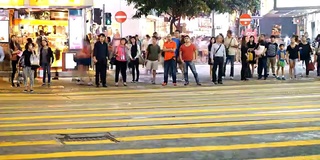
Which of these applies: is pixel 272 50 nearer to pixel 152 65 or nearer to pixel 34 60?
pixel 152 65

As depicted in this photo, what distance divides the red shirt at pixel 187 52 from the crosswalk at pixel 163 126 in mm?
2494

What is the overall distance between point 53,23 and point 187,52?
7738 mm

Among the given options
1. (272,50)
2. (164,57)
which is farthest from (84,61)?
(272,50)

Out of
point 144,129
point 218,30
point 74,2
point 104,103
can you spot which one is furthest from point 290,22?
point 144,129

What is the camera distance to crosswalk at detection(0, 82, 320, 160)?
8.77 m

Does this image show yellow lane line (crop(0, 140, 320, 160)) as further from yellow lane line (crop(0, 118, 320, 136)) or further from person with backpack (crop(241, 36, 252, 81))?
person with backpack (crop(241, 36, 252, 81))

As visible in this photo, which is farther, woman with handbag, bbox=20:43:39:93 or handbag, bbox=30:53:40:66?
handbag, bbox=30:53:40:66

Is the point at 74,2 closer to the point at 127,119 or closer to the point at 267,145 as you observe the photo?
the point at 127,119

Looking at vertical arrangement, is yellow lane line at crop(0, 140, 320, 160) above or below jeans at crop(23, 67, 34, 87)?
below

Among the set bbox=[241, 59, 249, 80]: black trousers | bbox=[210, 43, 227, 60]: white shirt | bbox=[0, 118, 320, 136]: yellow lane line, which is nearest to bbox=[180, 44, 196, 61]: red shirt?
bbox=[210, 43, 227, 60]: white shirt

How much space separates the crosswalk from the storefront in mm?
6913

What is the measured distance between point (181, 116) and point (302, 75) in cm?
1302

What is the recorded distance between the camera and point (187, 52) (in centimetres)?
1991

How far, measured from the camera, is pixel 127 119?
12.2m
